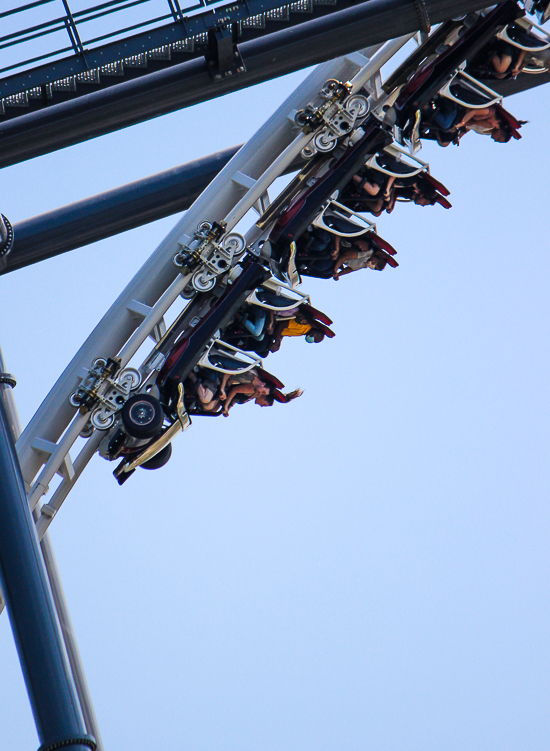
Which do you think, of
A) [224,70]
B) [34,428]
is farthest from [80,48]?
[34,428]

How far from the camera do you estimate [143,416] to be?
10461mm

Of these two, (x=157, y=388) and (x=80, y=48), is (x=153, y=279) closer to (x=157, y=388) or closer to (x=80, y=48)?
(x=157, y=388)

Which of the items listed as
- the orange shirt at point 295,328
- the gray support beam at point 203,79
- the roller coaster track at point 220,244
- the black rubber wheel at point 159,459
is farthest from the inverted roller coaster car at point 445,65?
the black rubber wheel at point 159,459

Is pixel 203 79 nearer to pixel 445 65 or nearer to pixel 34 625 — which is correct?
pixel 445 65

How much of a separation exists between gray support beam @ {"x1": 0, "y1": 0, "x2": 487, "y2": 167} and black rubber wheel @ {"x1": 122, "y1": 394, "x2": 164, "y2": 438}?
2.83m

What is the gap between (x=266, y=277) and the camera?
35.2ft

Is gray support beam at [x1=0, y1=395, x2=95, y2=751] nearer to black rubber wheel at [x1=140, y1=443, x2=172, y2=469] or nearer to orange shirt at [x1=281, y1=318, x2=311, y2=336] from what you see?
black rubber wheel at [x1=140, y1=443, x2=172, y2=469]

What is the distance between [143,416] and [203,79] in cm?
335

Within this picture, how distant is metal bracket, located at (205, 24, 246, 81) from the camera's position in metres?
8.23

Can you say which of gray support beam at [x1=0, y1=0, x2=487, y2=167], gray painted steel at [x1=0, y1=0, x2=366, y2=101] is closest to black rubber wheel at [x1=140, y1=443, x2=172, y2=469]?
gray support beam at [x1=0, y1=0, x2=487, y2=167]

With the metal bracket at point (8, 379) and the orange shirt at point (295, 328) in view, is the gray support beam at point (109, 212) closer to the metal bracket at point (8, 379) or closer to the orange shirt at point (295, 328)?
the metal bracket at point (8, 379)

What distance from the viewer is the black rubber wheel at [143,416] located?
10398mm

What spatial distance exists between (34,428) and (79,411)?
47 centimetres

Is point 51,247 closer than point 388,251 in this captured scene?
No
